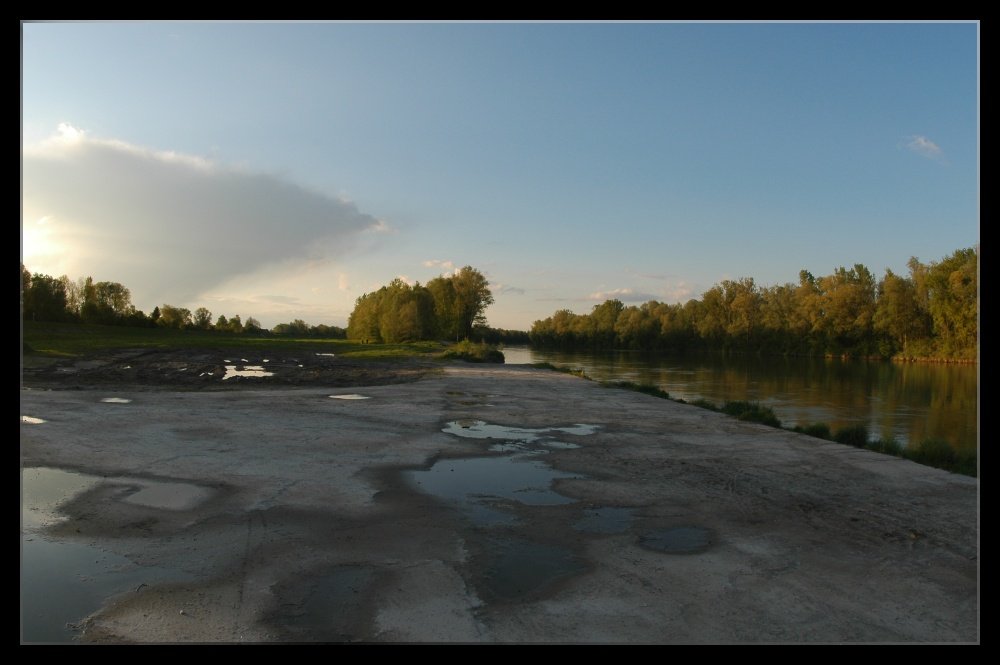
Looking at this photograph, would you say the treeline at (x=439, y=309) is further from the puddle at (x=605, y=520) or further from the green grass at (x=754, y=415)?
the puddle at (x=605, y=520)

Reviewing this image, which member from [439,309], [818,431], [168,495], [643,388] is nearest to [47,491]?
[168,495]

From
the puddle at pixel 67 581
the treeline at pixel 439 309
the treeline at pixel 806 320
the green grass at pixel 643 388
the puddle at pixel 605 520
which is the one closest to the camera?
the puddle at pixel 67 581

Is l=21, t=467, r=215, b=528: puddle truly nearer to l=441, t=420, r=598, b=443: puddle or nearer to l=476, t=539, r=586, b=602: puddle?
l=476, t=539, r=586, b=602: puddle

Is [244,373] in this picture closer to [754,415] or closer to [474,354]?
[474,354]

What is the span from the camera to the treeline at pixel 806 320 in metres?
63.3

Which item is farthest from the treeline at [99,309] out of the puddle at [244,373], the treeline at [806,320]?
the treeline at [806,320]

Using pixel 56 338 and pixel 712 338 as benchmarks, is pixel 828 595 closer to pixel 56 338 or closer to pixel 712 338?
pixel 56 338

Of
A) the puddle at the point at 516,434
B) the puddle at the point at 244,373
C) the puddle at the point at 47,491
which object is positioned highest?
the puddle at the point at 47,491

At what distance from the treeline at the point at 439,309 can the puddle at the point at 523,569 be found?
66931mm

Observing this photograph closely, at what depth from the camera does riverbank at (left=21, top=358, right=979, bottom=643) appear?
13.5 ft

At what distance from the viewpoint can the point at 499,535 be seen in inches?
234

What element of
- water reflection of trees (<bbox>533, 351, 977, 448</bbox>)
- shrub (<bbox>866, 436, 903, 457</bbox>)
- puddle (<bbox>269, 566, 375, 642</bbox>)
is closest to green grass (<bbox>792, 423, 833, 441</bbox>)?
shrub (<bbox>866, 436, 903, 457</bbox>)
